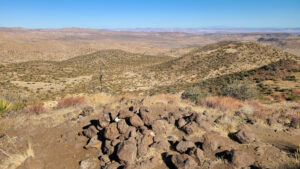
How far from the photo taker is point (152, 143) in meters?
5.13

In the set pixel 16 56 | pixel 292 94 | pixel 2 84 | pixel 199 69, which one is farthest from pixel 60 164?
pixel 16 56

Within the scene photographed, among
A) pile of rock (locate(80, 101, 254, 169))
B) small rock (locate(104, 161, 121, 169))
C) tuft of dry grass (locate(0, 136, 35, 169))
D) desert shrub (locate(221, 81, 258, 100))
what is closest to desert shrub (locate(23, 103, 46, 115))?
tuft of dry grass (locate(0, 136, 35, 169))

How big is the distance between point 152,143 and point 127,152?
0.94 metres

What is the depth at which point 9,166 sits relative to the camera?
453 cm

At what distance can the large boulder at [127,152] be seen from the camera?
14.3ft

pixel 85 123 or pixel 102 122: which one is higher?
pixel 102 122

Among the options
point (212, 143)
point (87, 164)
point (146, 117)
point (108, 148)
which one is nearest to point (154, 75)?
point (146, 117)

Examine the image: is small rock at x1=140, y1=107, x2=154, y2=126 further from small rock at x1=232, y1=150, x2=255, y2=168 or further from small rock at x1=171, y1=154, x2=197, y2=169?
small rock at x1=232, y1=150, x2=255, y2=168

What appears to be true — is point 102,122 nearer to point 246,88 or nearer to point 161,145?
point 161,145

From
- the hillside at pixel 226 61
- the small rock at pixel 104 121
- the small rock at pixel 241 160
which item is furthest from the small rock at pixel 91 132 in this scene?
the hillside at pixel 226 61

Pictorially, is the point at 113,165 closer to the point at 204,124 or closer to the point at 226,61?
the point at 204,124

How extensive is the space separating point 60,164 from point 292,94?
1838 cm

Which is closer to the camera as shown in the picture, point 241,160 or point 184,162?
point 184,162

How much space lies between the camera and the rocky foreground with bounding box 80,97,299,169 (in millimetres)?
4383
